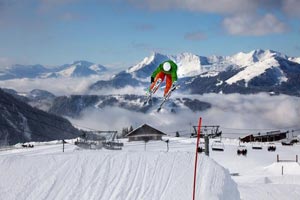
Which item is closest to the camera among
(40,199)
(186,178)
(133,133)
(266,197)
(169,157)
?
(40,199)

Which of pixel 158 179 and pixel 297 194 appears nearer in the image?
pixel 158 179

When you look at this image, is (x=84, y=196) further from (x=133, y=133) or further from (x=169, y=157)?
(x=133, y=133)

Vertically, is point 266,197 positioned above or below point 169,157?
below

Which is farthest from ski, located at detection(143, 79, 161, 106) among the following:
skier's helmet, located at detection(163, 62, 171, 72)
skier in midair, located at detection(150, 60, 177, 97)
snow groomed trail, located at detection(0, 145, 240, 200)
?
snow groomed trail, located at detection(0, 145, 240, 200)

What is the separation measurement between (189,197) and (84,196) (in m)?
5.22

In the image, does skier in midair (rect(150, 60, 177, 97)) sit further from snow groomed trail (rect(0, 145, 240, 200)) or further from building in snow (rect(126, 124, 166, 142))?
building in snow (rect(126, 124, 166, 142))

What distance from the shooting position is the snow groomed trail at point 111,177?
2291cm

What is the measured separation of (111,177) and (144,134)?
79136mm

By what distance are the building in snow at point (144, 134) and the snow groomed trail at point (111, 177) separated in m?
74.8

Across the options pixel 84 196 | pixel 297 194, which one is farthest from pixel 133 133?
pixel 84 196

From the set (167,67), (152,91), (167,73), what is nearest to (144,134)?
(152,91)

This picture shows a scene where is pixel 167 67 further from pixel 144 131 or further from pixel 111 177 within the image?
pixel 144 131

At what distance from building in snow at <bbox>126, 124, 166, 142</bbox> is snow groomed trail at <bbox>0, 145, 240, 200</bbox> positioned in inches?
2946

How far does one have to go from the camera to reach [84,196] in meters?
22.8
